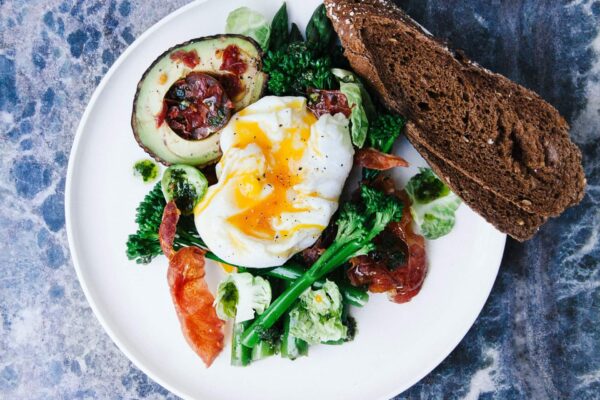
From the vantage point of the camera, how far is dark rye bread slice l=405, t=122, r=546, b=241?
3.75 meters

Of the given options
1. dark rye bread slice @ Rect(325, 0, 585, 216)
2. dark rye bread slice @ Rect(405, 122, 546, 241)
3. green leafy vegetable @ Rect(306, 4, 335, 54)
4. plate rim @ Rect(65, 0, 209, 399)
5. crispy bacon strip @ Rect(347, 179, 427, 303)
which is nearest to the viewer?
dark rye bread slice @ Rect(325, 0, 585, 216)

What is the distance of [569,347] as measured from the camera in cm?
412

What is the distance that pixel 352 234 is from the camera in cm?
384

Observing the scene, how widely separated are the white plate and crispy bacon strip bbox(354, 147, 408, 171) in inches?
8.5

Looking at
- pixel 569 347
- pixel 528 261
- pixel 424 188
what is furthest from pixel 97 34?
pixel 569 347

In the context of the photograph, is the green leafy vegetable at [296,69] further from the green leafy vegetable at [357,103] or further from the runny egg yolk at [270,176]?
the runny egg yolk at [270,176]

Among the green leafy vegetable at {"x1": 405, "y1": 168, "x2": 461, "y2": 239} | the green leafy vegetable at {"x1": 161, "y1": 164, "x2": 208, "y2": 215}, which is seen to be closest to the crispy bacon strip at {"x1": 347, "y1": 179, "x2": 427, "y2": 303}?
the green leafy vegetable at {"x1": 405, "y1": 168, "x2": 461, "y2": 239}

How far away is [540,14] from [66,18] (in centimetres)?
308

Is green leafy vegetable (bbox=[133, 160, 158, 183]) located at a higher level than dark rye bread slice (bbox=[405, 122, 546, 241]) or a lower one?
lower

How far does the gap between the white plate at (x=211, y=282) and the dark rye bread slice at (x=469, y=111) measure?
311 millimetres

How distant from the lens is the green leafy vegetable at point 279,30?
393 cm

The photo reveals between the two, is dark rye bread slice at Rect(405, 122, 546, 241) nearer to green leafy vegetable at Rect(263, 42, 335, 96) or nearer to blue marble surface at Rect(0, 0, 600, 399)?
blue marble surface at Rect(0, 0, 600, 399)

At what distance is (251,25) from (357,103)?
2.71 ft

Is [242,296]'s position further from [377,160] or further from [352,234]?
[377,160]
